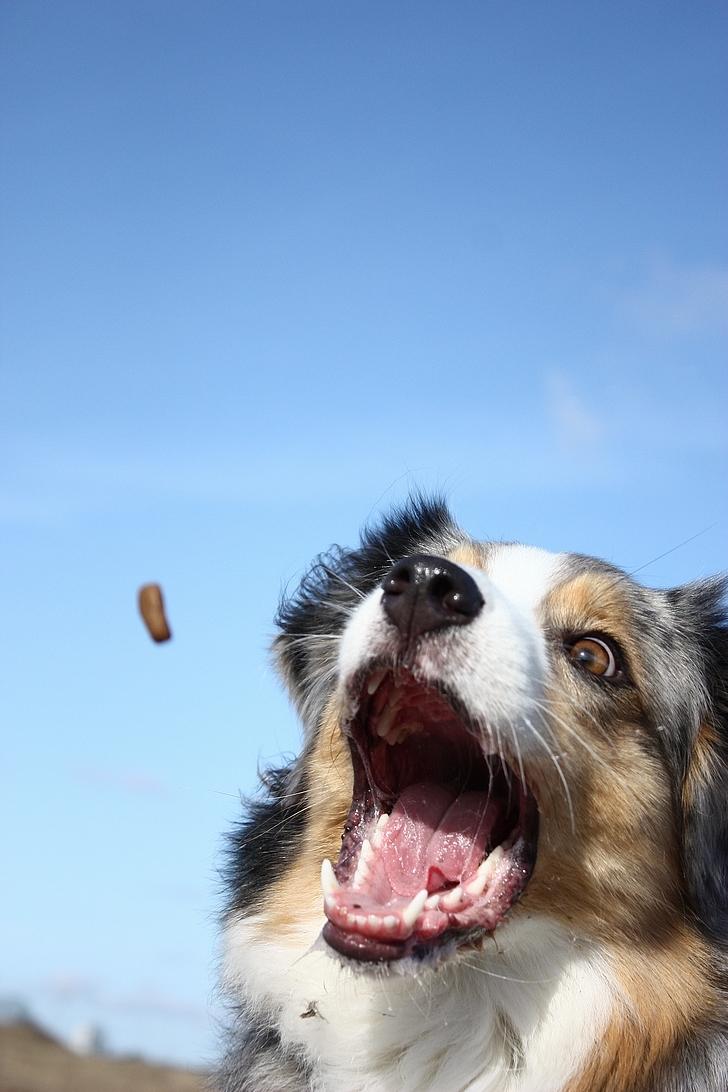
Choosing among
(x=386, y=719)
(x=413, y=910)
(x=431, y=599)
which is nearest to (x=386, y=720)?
(x=386, y=719)

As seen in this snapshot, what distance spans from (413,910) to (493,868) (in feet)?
1.39

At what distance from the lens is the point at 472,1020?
4.68 meters

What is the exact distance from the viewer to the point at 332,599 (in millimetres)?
6391

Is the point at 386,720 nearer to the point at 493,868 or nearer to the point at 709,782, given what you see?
the point at 493,868

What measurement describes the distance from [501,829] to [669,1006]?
915 mm

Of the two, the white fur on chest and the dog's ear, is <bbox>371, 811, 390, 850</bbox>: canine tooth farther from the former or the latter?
the dog's ear

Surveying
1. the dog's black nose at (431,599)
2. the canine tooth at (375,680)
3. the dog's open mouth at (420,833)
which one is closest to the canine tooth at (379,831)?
the dog's open mouth at (420,833)

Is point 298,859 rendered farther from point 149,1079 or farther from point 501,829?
point 149,1079

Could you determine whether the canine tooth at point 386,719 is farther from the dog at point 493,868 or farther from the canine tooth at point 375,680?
the canine tooth at point 375,680

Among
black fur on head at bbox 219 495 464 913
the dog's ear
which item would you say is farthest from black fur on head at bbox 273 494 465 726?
the dog's ear

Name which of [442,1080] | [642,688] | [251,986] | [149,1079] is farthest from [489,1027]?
[149,1079]

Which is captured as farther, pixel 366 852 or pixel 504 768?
pixel 366 852

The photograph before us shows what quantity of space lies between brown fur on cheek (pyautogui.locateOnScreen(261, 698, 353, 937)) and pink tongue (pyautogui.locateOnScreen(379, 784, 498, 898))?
0.40 meters

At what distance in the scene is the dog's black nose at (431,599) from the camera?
449 centimetres
